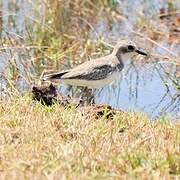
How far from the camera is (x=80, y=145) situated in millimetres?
4574

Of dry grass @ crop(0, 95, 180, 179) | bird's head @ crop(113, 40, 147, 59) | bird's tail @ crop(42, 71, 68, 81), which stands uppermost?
dry grass @ crop(0, 95, 180, 179)

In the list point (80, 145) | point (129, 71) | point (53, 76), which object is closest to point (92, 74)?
point (53, 76)

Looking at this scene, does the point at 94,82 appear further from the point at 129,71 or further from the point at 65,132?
the point at 65,132

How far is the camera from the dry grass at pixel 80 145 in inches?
162

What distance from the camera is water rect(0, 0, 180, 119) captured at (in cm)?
729

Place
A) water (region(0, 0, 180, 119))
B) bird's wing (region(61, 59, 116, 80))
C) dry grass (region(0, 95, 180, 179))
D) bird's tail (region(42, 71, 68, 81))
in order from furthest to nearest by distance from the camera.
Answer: water (region(0, 0, 180, 119)) → bird's wing (region(61, 59, 116, 80)) → bird's tail (region(42, 71, 68, 81)) → dry grass (region(0, 95, 180, 179))

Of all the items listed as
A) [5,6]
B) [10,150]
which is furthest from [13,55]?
[10,150]

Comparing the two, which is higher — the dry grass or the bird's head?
the dry grass

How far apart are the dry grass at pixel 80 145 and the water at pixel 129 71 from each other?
1.16 meters

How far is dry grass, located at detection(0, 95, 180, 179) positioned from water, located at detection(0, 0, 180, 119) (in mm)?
1163

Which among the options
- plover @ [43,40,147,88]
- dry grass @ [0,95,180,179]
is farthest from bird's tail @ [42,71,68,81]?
dry grass @ [0,95,180,179]

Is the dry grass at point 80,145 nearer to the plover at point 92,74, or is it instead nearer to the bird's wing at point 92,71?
the plover at point 92,74

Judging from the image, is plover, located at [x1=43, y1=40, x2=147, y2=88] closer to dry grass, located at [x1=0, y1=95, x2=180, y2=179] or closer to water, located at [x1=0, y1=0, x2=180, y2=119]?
water, located at [x1=0, y1=0, x2=180, y2=119]

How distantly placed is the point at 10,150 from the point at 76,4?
605 centimetres
